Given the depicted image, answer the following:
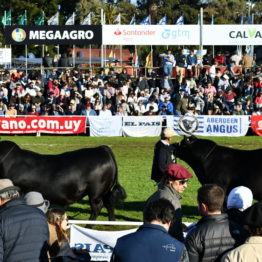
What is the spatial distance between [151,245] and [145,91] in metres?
31.6

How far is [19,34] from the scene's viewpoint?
4191 centimetres

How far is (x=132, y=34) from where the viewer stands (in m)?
41.6

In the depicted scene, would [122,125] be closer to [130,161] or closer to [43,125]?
[43,125]

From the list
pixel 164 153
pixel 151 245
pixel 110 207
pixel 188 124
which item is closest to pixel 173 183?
pixel 151 245

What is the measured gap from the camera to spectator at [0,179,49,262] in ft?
21.8

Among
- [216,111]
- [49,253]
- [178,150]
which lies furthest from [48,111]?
[49,253]

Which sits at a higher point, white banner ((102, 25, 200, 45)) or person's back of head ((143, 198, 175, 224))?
white banner ((102, 25, 200, 45))

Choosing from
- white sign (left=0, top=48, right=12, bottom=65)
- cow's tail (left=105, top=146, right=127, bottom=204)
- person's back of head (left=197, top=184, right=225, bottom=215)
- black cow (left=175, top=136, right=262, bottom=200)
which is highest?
white sign (left=0, top=48, right=12, bottom=65)

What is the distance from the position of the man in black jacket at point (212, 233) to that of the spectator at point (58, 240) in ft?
4.12

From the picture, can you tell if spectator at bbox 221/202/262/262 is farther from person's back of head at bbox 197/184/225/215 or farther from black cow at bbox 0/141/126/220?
black cow at bbox 0/141/126/220

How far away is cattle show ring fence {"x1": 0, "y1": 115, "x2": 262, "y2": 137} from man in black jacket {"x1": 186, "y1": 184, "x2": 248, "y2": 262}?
2519 cm

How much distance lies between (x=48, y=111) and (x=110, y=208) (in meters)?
21.7

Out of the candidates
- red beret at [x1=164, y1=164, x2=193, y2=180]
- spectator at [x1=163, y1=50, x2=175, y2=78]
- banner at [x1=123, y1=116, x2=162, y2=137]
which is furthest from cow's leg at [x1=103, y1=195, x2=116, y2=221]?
spectator at [x1=163, y1=50, x2=175, y2=78]

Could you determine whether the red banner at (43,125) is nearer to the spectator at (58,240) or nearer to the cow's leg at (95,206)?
the cow's leg at (95,206)
